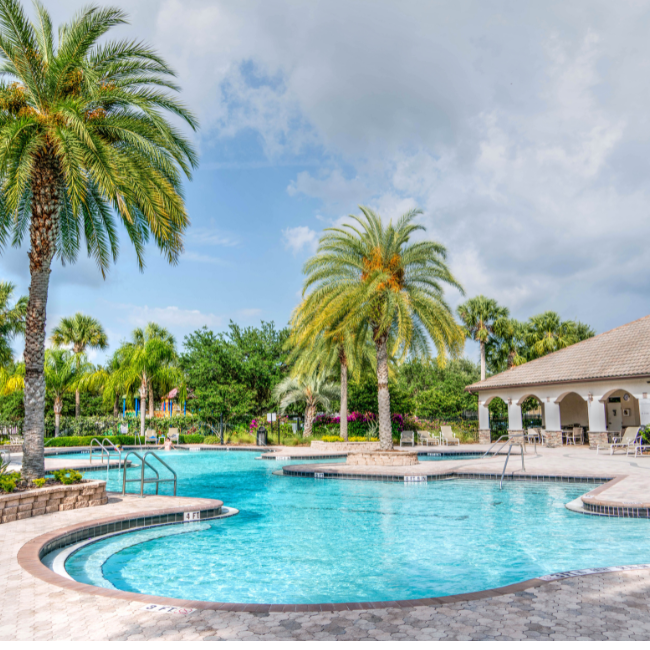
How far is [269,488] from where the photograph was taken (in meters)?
14.1

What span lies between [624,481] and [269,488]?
868 cm

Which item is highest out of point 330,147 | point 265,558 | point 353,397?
point 330,147

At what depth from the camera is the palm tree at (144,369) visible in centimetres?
3609

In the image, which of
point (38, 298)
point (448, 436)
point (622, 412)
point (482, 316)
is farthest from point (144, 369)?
point (622, 412)

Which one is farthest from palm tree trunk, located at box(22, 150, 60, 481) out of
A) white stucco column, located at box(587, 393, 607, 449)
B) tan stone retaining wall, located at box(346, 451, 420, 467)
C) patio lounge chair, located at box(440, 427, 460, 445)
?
white stucco column, located at box(587, 393, 607, 449)

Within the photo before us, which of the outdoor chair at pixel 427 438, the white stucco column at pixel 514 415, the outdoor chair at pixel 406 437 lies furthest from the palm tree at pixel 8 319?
the white stucco column at pixel 514 415

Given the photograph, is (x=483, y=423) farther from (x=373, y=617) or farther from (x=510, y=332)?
(x=373, y=617)

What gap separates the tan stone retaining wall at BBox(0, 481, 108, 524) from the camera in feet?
25.8

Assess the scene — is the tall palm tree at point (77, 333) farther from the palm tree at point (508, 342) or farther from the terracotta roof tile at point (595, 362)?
the palm tree at point (508, 342)
